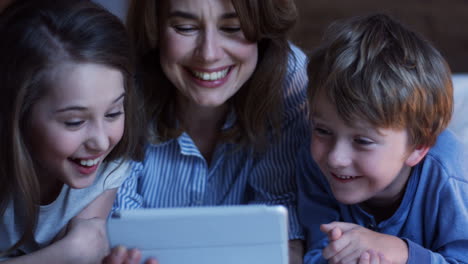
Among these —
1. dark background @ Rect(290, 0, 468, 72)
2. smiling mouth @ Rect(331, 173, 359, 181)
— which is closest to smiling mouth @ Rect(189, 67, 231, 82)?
smiling mouth @ Rect(331, 173, 359, 181)

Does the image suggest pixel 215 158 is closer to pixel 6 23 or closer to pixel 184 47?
pixel 184 47

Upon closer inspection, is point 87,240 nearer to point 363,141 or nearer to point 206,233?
point 206,233

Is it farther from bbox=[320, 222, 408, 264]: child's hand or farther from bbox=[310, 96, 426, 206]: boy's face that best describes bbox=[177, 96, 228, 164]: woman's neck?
bbox=[320, 222, 408, 264]: child's hand

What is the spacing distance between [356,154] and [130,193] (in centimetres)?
52

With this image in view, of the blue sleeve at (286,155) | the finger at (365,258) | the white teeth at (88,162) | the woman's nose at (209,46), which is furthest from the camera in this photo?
the blue sleeve at (286,155)

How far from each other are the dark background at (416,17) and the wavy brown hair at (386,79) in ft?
6.23

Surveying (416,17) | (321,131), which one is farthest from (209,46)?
(416,17)

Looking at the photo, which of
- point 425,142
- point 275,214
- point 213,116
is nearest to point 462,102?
point 425,142

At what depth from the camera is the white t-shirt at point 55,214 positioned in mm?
1213

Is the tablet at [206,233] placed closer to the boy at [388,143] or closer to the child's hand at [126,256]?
the child's hand at [126,256]

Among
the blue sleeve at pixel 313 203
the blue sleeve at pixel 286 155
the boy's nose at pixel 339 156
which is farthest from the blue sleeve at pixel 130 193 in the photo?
the boy's nose at pixel 339 156

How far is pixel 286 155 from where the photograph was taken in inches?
55.9

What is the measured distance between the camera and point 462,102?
1.53 metres

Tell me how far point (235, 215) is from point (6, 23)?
0.58 meters
